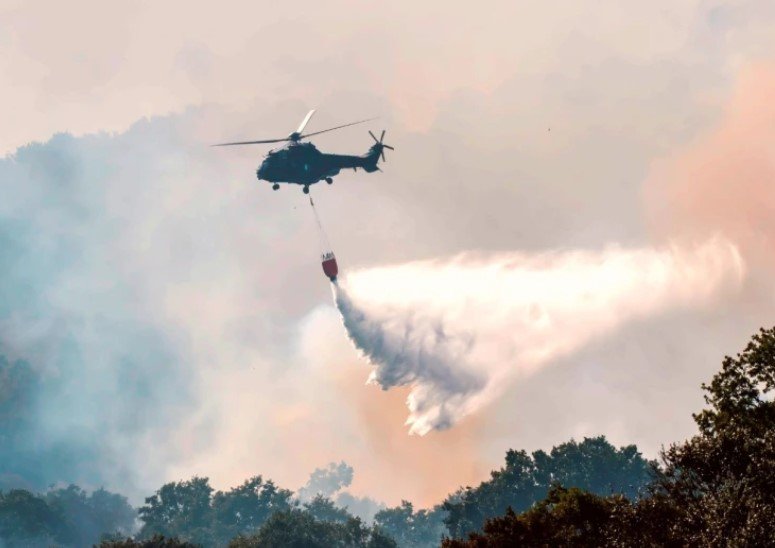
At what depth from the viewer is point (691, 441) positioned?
2218 inches

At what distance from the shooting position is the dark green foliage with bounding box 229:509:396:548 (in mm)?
168000

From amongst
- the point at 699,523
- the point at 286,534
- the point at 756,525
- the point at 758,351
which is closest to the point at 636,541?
the point at 699,523

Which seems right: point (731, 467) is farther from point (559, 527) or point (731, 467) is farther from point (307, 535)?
point (307, 535)

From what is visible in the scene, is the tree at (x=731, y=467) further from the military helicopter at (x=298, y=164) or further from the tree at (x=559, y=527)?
the military helicopter at (x=298, y=164)

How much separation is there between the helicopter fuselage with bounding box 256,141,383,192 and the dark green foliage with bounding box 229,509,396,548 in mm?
59126

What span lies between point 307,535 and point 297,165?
6920cm

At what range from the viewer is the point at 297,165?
12962cm

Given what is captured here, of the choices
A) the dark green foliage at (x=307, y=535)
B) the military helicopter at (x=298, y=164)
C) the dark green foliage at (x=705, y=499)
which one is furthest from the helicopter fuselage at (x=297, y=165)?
the dark green foliage at (x=705, y=499)

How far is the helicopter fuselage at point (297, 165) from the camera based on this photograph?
5079 inches

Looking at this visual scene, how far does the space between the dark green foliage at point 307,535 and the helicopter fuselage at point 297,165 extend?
59.1 m

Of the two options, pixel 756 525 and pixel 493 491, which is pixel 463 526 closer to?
pixel 493 491

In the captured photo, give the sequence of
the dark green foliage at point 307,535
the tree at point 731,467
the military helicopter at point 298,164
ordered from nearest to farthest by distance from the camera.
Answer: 1. the tree at point 731,467
2. the military helicopter at point 298,164
3. the dark green foliage at point 307,535

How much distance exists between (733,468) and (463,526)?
14253cm

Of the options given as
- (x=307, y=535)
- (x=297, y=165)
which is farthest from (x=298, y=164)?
(x=307, y=535)
